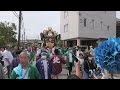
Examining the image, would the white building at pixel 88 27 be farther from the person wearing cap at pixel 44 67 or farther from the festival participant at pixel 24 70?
the festival participant at pixel 24 70

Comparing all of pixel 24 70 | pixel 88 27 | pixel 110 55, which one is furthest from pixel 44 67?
pixel 88 27

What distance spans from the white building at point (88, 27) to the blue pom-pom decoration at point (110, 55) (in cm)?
3375

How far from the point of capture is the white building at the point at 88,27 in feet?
127

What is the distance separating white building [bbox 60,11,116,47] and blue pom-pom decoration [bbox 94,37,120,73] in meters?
33.7

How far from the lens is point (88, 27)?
40656 millimetres

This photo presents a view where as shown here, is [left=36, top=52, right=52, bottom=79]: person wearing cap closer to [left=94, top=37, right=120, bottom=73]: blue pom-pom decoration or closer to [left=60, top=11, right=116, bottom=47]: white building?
[left=94, top=37, right=120, bottom=73]: blue pom-pom decoration


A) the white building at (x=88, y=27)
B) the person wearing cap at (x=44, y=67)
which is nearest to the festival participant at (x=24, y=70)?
the person wearing cap at (x=44, y=67)

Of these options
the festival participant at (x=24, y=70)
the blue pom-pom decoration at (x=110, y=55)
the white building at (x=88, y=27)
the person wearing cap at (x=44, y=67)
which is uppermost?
the white building at (x=88, y=27)

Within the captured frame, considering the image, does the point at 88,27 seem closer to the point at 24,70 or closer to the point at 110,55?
the point at 24,70

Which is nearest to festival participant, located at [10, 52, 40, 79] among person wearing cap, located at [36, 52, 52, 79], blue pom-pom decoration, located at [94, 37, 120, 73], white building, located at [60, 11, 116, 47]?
blue pom-pom decoration, located at [94, 37, 120, 73]

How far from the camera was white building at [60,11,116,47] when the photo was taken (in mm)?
38844
